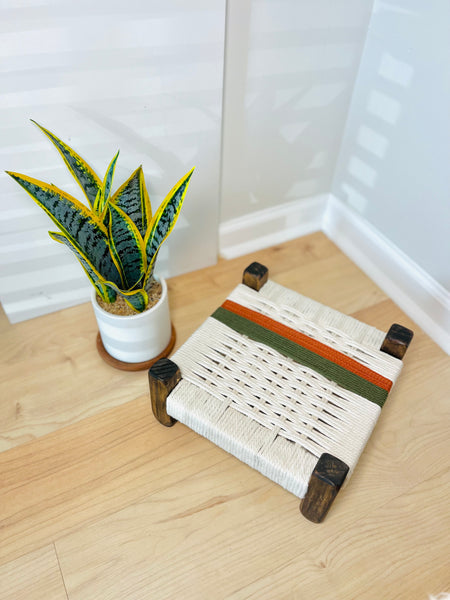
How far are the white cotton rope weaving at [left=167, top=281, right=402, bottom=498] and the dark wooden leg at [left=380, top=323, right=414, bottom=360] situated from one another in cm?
2

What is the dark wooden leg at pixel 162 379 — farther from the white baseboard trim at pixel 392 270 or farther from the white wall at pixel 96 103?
the white baseboard trim at pixel 392 270

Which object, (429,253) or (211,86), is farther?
(429,253)

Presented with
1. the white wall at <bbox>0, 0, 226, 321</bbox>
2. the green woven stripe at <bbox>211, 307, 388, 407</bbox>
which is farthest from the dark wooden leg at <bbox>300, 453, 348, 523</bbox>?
the white wall at <bbox>0, 0, 226, 321</bbox>

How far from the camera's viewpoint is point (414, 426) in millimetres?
1086

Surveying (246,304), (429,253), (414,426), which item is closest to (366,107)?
(429,253)

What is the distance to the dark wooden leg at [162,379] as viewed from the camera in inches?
36.1

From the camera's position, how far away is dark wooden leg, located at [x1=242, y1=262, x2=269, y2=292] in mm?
1127

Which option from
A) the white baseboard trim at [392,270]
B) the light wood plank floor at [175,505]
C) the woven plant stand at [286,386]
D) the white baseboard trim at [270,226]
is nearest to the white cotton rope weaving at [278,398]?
the woven plant stand at [286,386]

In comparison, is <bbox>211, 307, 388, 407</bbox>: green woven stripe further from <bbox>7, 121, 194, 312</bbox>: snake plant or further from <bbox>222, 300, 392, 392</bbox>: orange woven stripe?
<bbox>7, 121, 194, 312</bbox>: snake plant

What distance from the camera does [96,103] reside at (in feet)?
3.28

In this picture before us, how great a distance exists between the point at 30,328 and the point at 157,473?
53 cm

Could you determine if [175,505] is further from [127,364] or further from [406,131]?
[406,131]

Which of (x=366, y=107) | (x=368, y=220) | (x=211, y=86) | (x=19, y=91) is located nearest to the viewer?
(x=19, y=91)

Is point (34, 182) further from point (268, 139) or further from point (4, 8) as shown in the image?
point (268, 139)
